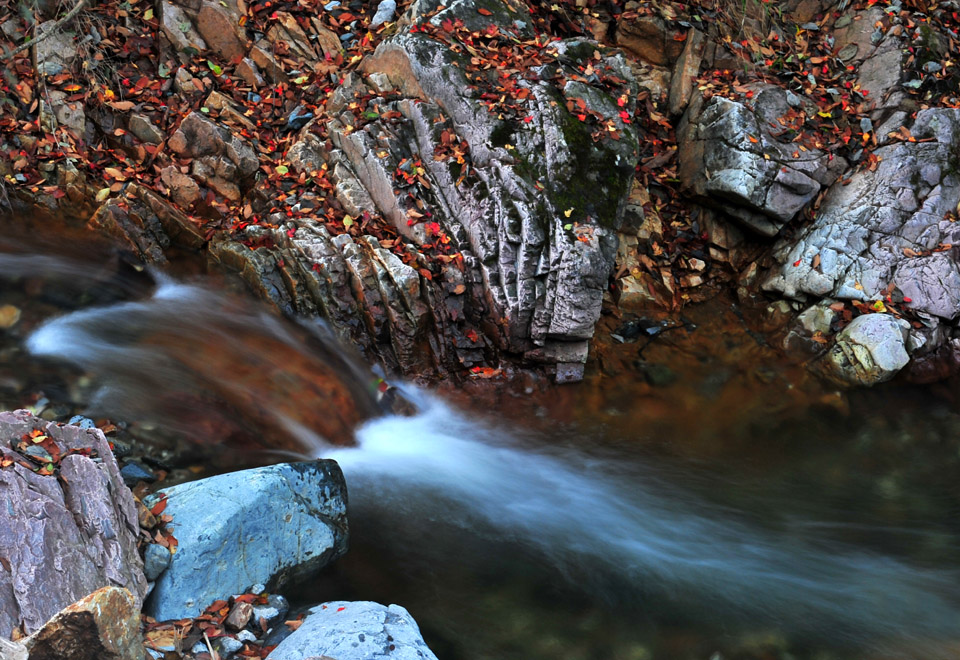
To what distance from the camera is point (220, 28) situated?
750cm

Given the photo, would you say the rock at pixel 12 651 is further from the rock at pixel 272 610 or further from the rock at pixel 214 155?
the rock at pixel 214 155

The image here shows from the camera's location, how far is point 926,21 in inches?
314

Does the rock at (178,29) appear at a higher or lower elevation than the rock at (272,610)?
higher

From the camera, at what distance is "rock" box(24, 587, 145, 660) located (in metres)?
2.50

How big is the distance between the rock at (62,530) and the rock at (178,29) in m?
5.12

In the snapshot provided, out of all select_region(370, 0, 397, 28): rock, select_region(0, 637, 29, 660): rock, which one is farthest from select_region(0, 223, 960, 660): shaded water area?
select_region(370, 0, 397, 28): rock

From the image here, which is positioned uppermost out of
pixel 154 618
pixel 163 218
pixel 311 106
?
pixel 311 106

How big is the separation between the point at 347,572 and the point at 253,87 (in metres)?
5.46

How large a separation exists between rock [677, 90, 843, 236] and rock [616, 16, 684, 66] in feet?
3.50

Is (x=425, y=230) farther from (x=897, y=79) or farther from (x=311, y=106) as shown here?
(x=897, y=79)

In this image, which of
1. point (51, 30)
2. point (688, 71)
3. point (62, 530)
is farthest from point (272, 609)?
point (688, 71)

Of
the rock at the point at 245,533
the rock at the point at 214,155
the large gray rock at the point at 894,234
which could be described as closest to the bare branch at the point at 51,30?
the rock at the point at 214,155

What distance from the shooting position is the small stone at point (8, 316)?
18.2ft

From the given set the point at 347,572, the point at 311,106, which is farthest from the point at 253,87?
the point at 347,572
